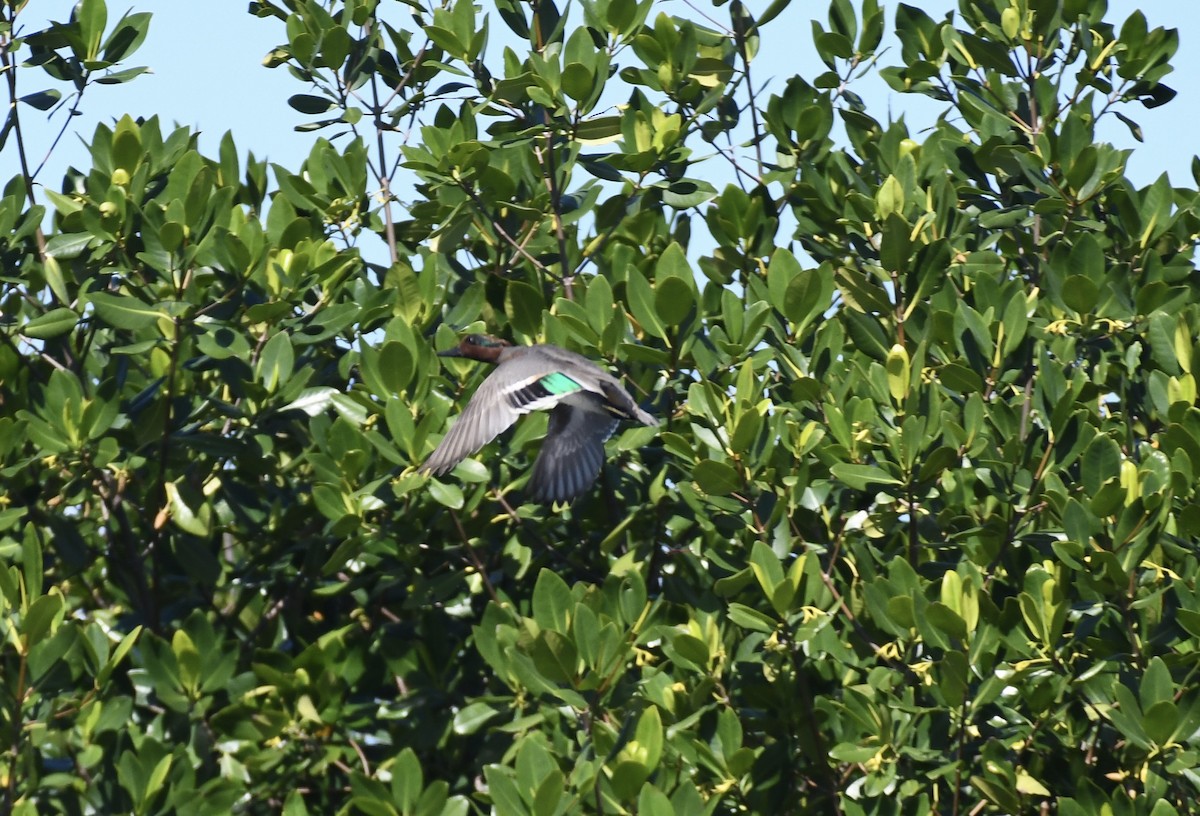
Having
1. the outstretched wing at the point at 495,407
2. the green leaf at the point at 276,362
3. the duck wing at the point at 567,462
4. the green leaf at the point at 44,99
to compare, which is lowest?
the duck wing at the point at 567,462

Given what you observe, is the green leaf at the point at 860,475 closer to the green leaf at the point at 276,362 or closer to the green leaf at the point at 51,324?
the green leaf at the point at 276,362

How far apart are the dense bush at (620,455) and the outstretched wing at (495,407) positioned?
0.37ft

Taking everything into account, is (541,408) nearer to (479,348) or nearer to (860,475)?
(479,348)

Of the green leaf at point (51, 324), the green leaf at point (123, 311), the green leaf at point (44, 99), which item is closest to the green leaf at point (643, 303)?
the green leaf at point (123, 311)

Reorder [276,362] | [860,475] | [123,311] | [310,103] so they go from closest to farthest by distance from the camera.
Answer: [860,475], [123,311], [276,362], [310,103]

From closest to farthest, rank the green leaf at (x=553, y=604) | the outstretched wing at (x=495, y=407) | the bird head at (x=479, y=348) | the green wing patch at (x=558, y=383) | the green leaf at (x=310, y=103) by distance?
1. the green leaf at (x=553, y=604)
2. the outstretched wing at (x=495, y=407)
3. the bird head at (x=479, y=348)
4. the green wing patch at (x=558, y=383)
5. the green leaf at (x=310, y=103)

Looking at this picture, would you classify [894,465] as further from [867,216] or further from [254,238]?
[254,238]

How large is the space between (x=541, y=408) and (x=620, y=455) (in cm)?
44

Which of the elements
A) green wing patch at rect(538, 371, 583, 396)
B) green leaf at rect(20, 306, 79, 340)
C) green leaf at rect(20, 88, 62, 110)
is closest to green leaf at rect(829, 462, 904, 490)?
green wing patch at rect(538, 371, 583, 396)

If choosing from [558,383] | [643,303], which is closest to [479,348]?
[558,383]

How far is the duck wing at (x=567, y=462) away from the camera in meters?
6.55

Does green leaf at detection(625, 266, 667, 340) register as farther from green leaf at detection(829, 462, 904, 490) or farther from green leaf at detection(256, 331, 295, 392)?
green leaf at detection(256, 331, 295, 392)

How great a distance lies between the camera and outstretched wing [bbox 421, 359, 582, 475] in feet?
20.1

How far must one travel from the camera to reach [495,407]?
6457 mm
